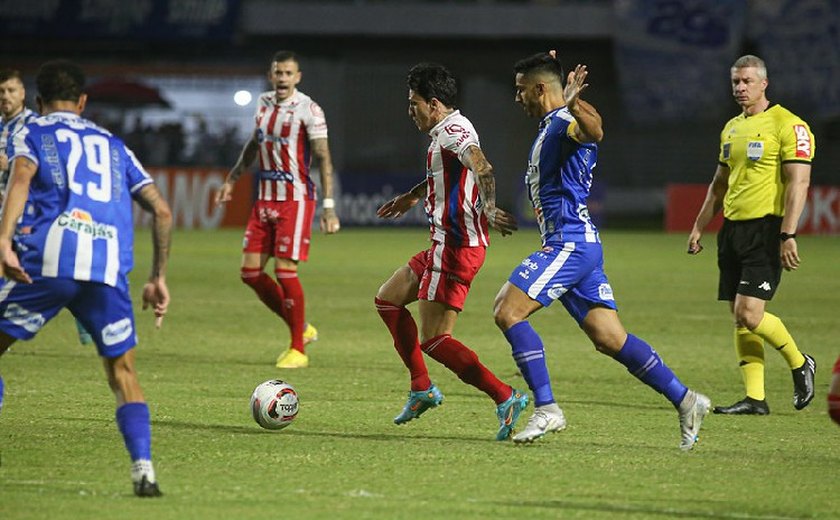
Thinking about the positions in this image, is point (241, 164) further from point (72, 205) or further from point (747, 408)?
point (72, 205)

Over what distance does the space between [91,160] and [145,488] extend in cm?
134

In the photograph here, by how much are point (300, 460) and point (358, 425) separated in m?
1.25

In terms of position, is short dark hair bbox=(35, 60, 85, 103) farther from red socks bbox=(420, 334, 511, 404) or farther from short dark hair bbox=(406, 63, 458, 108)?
red socks bbox=(420, 334, 511, 404)

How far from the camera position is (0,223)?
5914 millimetres

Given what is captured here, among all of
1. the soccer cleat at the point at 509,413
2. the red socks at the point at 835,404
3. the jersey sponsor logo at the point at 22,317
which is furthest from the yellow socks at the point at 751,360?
the jersey sponsor logo at the point at 22,317

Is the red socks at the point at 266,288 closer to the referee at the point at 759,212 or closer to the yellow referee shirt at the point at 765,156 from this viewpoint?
the referee at the point at 759,212

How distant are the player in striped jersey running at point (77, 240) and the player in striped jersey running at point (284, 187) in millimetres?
5373

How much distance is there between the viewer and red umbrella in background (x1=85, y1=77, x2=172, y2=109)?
122ft

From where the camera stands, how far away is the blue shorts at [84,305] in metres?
5.96

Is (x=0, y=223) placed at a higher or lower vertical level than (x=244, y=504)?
higher

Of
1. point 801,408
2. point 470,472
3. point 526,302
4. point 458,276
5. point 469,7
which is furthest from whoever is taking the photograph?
point 469,7

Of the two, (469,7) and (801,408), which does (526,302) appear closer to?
(801,408)

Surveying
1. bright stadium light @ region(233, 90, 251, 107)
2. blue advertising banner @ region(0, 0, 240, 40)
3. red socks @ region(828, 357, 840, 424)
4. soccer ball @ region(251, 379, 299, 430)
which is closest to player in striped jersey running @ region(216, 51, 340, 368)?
soccer ball @ region(251, 379, 299, 430)

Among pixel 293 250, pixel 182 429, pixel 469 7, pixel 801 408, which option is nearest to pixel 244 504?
pixel 182 429
